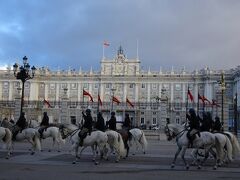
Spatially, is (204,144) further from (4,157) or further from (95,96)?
(95,96)

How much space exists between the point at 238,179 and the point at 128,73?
124 meters

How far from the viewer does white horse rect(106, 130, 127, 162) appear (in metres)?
18.0

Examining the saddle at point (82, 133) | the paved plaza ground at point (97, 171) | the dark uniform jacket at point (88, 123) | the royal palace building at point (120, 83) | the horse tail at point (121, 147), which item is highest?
the royal palace building at point (120, 83)

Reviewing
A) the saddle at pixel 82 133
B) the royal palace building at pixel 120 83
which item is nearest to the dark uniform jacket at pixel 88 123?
the saddle at pixel 82 133

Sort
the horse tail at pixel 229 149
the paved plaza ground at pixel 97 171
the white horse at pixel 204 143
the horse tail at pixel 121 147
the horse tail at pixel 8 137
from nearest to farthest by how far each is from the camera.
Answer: the paved plaza ground at pixel 97 171 < the white horse at pixel 204 143 < the horse tail at pixel 229 149 < the horse tail at pixel 121 147 < the horse tail at pixel 8 137

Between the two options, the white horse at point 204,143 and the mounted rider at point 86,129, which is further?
the mounted rider at point 86,129

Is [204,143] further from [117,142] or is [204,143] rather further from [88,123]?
[88,123]

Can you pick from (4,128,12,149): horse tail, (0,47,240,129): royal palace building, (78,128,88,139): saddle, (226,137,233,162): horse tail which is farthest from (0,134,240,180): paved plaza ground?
(0,47,240,129): royal palace building

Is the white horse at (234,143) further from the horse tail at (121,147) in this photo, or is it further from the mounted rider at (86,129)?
the mounted rider at (86,129)

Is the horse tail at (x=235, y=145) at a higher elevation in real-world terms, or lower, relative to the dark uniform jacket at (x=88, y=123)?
lower

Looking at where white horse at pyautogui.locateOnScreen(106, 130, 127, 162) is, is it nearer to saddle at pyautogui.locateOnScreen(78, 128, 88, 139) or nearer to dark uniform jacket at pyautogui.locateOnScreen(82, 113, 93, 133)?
dark uniform jacket at pyautogui.locateOnScreen(82, 113, 93, 133)

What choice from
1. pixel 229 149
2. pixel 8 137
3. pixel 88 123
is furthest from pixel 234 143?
pixel 8 137

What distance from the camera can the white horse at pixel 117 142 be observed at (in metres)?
18.0

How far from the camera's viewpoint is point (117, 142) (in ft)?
59.7
